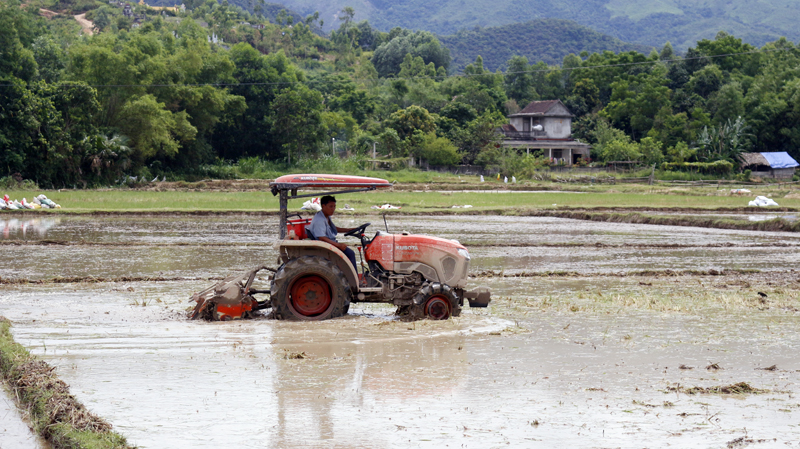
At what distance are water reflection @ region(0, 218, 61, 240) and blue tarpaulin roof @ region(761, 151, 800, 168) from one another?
56363mm

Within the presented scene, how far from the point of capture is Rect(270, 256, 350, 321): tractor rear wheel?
9.37 meters

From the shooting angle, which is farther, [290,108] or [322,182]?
[290,108]

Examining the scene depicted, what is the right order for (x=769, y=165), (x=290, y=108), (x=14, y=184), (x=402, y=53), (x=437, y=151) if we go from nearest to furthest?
(x=14, y=184)
(x=290, y=108)
(x=769, y=165)
(x=437, y=151)
(x=402, y=53)

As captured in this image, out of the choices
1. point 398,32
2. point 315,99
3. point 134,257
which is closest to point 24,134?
point 315,99

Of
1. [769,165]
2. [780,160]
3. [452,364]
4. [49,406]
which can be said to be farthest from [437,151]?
[49,406]

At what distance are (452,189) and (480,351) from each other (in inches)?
1643

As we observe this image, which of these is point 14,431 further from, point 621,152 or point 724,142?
point 724,142

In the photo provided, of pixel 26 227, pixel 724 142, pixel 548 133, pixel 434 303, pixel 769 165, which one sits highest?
pixel 548 133

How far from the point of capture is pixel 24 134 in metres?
43.2

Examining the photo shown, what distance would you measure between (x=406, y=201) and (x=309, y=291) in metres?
27.2

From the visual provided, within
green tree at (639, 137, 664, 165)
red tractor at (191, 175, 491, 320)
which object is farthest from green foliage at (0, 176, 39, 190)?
green tree at (639, 137, 664, 165)

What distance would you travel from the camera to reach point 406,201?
3669 centimetres

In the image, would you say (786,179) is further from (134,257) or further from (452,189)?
(134,257)

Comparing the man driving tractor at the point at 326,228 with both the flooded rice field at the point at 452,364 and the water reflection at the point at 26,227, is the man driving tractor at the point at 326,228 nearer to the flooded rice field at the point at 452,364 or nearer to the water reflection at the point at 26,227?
the flooded rice field at the point at 452,364
